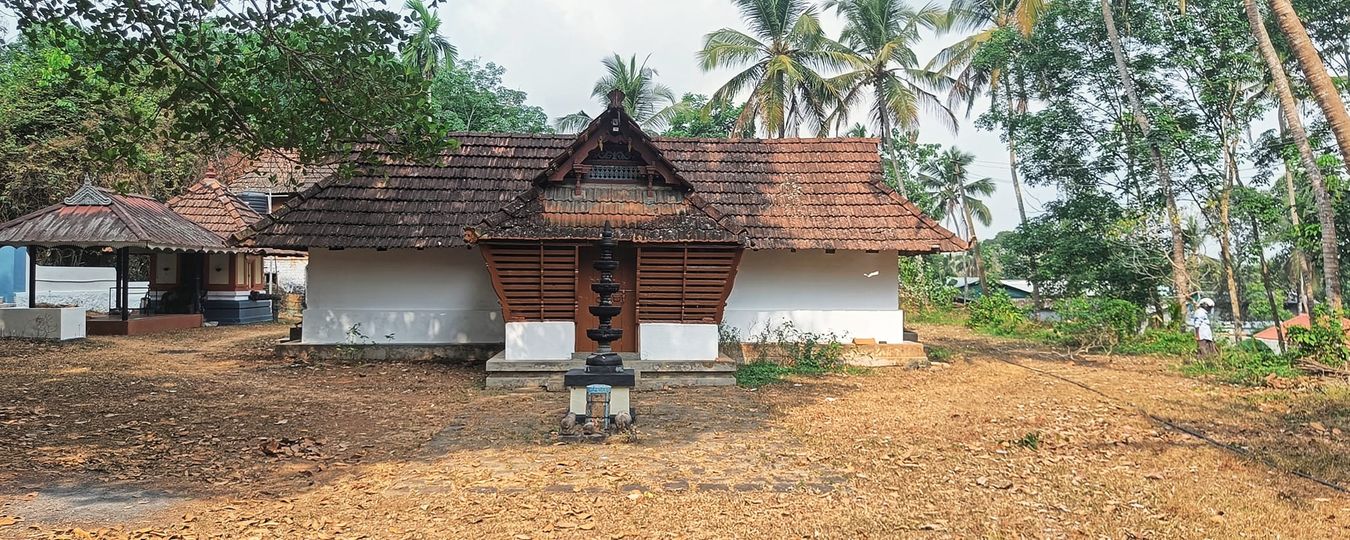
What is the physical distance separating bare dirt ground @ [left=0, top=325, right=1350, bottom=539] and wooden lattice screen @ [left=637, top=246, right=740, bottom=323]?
4.35 ft

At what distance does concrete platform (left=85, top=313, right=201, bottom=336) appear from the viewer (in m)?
17.0

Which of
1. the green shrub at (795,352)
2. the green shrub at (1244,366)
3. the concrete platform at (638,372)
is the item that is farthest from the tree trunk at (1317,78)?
the concrete platform at (638,372)

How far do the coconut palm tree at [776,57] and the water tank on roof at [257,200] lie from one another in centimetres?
1494

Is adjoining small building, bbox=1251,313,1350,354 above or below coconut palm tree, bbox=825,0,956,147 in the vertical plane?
below

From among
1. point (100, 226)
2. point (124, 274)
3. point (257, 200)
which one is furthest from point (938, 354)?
point (257, 200)

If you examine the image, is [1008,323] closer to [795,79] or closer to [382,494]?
[795,79]

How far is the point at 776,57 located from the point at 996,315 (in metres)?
9.29

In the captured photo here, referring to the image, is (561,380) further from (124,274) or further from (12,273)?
(12,273)

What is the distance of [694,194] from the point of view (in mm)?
11008

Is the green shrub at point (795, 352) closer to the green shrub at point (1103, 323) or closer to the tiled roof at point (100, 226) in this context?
the green shrub at point (1103, 323)

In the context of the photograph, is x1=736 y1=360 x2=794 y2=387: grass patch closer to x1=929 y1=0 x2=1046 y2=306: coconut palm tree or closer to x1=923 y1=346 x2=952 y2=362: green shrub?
x1=923 y1=346 x2=952 y2=362: green shrub

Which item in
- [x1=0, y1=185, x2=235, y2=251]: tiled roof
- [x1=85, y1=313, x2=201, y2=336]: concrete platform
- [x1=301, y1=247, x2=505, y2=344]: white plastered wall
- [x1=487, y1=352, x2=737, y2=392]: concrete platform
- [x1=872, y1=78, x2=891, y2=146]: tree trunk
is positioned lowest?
[x1=487, y1=352, x2=737, y2=392]: concrete platform

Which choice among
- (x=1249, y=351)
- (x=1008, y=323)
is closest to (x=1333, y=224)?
(x=1249, y=351)

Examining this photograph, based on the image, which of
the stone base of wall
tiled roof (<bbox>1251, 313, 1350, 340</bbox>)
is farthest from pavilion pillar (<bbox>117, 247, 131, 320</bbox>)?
tiled roof (<bbox>1251, 313, 1350, 340</bbox>)
